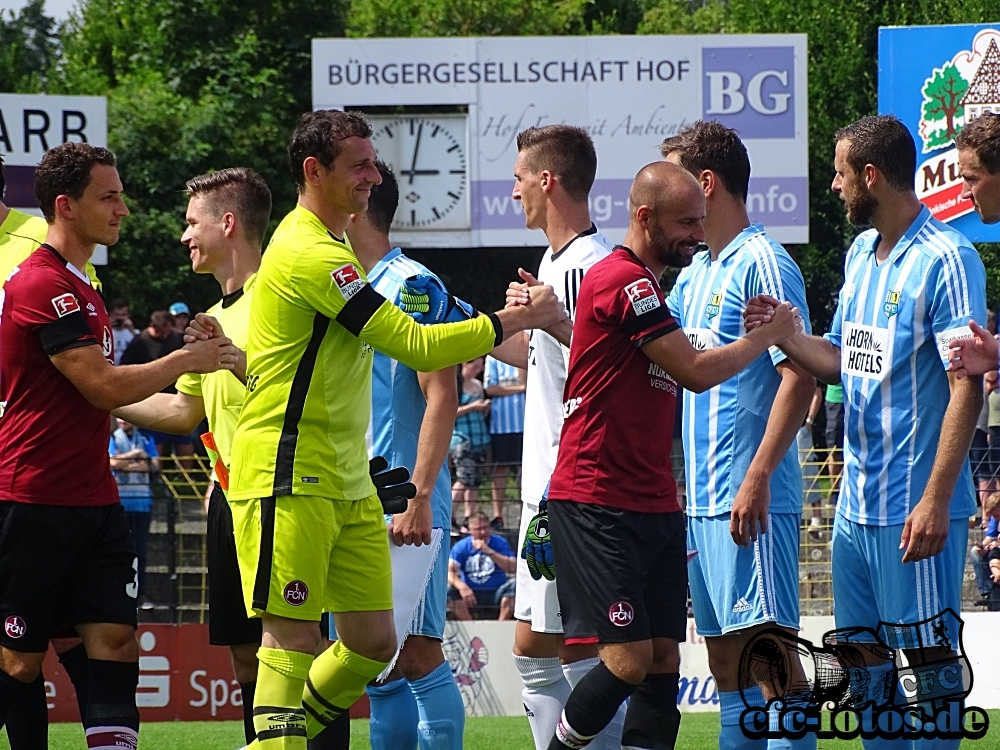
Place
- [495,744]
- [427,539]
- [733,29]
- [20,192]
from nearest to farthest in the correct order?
[427,539] < [495,744] < [20,192] < [733,29]

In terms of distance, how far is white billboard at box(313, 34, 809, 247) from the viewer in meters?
18.9

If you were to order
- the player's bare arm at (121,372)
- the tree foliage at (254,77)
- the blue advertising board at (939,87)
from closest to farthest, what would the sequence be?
1. the player's bare arm at (121,372)
2. the blue advertising board at (939,87)
3. the tree foliage at (254,77)

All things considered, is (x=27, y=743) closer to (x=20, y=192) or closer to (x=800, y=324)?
(x=800, y=324)

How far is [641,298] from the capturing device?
Result: 4.75m

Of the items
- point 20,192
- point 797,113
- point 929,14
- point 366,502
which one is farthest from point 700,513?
point 929,14

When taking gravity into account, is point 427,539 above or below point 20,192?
below

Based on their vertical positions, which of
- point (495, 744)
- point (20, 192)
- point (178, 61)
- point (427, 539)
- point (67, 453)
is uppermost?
point (178, 61)

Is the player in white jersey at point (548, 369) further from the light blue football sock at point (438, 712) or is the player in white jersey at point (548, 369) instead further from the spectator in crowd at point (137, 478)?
the spectator in crowd at point (137, 478)

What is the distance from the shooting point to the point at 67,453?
5.18 m

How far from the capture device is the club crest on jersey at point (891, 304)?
16.8ft

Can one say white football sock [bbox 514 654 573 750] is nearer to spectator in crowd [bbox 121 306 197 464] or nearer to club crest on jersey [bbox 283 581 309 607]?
club crest on jersey [bbox 283 581 309 607]

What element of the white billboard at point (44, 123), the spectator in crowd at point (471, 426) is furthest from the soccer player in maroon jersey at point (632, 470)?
the white billboard at point (44, 123)

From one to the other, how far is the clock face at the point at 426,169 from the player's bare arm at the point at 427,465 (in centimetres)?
1345

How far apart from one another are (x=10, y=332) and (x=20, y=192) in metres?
11.8
